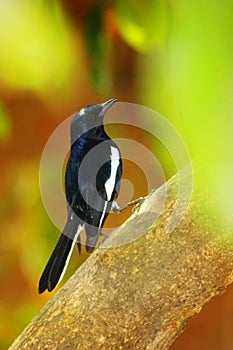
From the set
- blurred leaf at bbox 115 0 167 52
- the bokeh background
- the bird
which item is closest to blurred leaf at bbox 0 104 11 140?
the bokeh background

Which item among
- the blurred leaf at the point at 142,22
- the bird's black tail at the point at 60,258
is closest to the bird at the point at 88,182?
the bird's black tail at the point at 60,258

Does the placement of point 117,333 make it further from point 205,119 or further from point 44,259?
point 205,119

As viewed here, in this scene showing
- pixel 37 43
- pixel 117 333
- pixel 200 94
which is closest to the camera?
pixel 200 94

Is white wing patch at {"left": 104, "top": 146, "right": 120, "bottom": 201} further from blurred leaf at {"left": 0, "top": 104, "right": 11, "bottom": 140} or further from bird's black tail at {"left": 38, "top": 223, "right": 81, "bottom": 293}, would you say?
blurred leaf at {"left": 0, "top": 104, "right": 11, "bottom": 140}

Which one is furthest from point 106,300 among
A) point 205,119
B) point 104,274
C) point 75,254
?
point 205,119

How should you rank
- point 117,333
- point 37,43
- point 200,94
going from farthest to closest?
1. point 37,43
2. point 117,333
3. point 200,94

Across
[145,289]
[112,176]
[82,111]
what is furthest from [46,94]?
[145,289]
